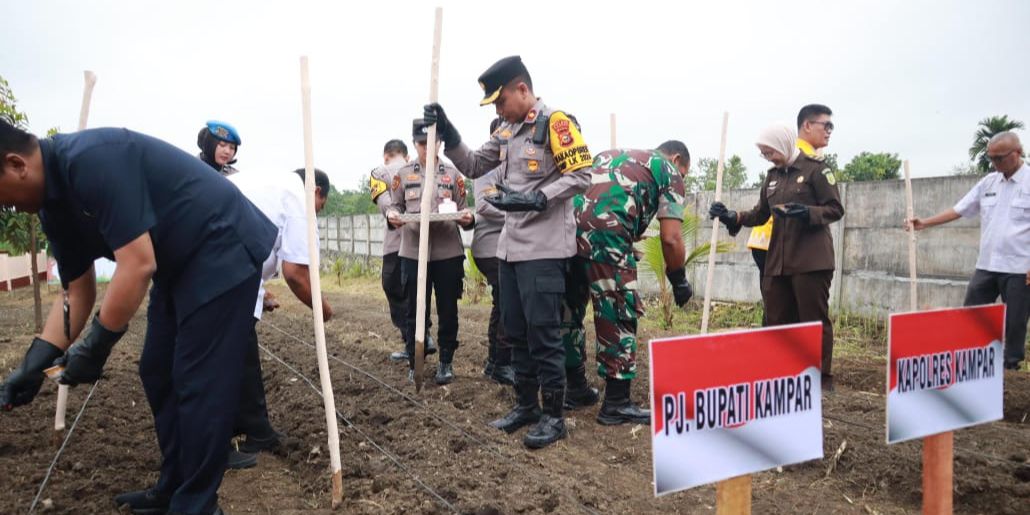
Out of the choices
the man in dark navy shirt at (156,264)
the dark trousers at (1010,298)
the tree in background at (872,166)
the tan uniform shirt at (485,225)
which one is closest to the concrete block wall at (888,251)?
the dark trousers at (1010,298)

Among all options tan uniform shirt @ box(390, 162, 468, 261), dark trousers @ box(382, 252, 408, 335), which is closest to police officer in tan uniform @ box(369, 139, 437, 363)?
dark trousers @ box(382, 252, 408, 335)

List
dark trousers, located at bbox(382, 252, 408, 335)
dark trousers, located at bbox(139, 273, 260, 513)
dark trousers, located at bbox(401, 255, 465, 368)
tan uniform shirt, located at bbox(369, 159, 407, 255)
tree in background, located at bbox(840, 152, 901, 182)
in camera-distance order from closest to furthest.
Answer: dark trousers, located at bbox(139, 273, 260, 513), dark trousers, located at bbox(401, 255, 465, 368), tan uniform shirt, located at bbox(369, 159, 407, 255), dark trousers, located at bbox(382, 252, 408, 335), tree in background, located at bbox(840, 152, 901, 182)

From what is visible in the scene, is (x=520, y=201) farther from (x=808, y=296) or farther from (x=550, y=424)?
(x=808, y=296)

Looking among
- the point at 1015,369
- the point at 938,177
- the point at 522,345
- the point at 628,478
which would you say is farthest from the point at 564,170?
→ the point at 938,177

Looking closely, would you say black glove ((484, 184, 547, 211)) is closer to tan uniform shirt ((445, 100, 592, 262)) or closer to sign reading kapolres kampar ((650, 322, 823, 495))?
tan uniform shirt ((445, 100, 592, 262))

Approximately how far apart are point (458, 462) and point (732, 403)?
1.77m

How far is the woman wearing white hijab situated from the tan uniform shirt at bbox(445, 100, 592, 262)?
151 cm

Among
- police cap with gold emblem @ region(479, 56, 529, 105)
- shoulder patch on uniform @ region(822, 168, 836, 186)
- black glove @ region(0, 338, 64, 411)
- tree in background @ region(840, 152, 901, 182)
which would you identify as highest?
tree in background @ region(840, 152, 901, 182)

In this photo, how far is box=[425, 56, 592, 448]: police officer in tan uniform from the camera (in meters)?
3.20

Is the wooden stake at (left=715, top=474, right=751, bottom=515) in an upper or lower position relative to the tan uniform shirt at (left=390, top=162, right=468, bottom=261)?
lower

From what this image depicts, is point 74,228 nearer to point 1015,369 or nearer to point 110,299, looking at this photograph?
point 110,299

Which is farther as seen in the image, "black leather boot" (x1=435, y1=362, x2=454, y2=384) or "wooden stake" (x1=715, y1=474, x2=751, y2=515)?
"black leather boot" (x1=435, y1=362, x2=454, y2=384)

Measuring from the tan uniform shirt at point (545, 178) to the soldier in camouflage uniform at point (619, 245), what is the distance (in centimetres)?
36

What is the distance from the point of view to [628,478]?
2.92 metres
